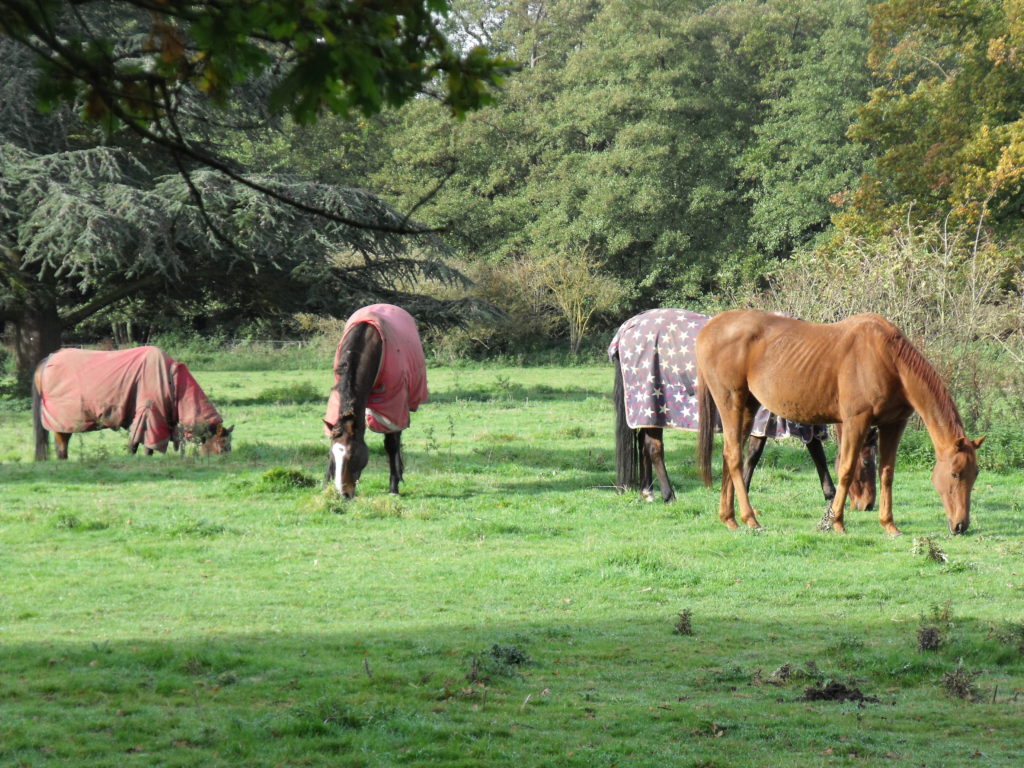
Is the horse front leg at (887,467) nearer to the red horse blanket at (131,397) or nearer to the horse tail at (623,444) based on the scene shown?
the horse tail at (623,444)

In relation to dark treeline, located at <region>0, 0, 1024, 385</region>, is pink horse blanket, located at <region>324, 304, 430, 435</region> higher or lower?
lower

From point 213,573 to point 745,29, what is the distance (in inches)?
1478

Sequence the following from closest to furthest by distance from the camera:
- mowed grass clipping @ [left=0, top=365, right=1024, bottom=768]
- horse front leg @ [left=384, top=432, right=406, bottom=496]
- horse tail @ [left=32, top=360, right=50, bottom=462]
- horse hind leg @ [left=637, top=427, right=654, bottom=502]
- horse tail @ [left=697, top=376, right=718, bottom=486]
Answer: mowed grass clipping @ [left=0, top=365, right=1024, bottom=768], horse tail @ [left=697, top=376, right=718, bottom=486], horse hind leg @ [left=637, top=427, right=654, bottom=502], horse front leg @ [left=384, top=432, right=406, bottom=496], horse tail @ [left=32, top=360, right=50, bottom=462]

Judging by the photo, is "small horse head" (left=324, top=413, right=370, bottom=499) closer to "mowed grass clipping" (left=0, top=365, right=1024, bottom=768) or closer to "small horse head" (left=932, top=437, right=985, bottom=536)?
"mowed grass clipping" (left=0, top=365, right=1024, bottom=768)

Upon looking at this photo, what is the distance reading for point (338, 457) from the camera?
11.0m

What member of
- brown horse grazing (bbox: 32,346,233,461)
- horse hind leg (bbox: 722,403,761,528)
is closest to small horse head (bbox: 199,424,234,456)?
brown horse grazing (bbox: 32,346,233,461)

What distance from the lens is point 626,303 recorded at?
41.0 metres

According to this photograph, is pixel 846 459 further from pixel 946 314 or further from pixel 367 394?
pixel 946 314

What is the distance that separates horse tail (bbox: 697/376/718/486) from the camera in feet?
33.7

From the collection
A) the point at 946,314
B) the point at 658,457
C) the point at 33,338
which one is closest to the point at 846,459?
the point at 658,457

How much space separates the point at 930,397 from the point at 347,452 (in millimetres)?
5296

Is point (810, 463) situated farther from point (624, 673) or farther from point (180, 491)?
point (624, 673)

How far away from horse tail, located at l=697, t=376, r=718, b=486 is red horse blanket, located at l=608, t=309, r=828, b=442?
0.47 metres

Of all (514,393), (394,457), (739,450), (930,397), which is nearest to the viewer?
(930,397)
